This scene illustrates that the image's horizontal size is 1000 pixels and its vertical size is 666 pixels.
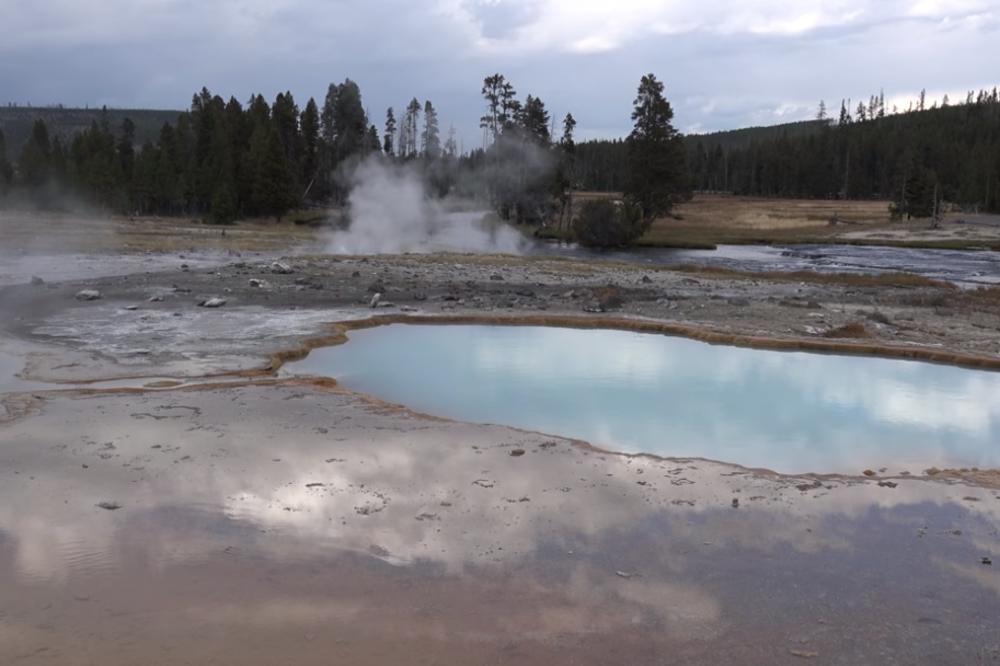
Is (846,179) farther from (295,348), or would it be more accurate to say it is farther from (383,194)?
(295,348)

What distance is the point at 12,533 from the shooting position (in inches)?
233

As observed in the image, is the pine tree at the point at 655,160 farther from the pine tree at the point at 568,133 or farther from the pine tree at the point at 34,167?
the pine tree at the point at 34,167

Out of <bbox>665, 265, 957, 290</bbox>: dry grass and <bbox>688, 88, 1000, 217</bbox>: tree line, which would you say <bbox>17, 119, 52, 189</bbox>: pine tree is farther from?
<bbox>688, 88, 1000, 217</bbox>: tree line

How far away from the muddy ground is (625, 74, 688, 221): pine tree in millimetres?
46944

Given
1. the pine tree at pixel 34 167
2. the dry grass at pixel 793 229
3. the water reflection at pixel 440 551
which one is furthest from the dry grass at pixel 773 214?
the water reflection at pixel 440 551

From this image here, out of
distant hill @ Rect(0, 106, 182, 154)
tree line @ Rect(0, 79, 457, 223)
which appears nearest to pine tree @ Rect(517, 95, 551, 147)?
tree line @ Rect(0, 79, 457, 223)

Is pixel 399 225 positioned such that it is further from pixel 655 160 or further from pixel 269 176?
pixel 655 160

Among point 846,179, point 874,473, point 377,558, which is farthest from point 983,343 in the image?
point 846,179

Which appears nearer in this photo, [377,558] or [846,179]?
[377,558]

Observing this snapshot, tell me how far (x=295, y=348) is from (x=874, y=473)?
8126 millimetres

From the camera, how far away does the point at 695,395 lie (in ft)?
35.8

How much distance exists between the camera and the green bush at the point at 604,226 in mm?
47156

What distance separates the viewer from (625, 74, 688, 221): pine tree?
2174 inches

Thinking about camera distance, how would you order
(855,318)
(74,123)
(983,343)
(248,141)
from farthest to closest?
(74,123) < (248,141) < (855,318) < (983,343)
